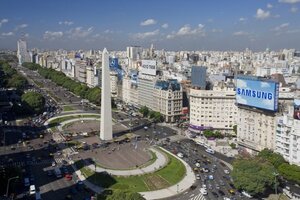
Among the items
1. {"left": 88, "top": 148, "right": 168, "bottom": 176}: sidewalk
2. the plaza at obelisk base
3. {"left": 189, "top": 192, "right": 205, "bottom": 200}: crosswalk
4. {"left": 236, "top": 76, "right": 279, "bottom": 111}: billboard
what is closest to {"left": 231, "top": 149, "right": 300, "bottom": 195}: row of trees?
{"left": 189, "top": 192, "right": 205, "bottom": 200}: crosswalk

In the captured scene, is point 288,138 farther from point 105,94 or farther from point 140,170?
point 105,94

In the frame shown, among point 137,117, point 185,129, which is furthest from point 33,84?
point 185,129

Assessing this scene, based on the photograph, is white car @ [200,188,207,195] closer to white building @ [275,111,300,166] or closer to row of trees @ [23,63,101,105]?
white building @ [275,111,300,166]

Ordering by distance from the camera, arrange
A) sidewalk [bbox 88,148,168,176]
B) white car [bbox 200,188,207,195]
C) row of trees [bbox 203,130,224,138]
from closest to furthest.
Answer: white car [bbox 200,188,207,195], sidewalk [bbox 88,148,168,176], row of trees [bbox 203,130,224,138]

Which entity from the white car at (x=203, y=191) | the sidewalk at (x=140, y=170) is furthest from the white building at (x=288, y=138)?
the sidewalk at (x=140, y=170)

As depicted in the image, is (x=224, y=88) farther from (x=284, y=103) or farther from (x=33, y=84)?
(x=33, y=84)

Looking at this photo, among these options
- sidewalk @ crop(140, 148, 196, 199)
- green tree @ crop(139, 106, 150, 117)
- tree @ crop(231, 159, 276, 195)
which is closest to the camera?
tree @ crop(231, 159, 276, 195)

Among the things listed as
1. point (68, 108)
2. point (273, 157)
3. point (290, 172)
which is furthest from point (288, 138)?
point (68, 108)
